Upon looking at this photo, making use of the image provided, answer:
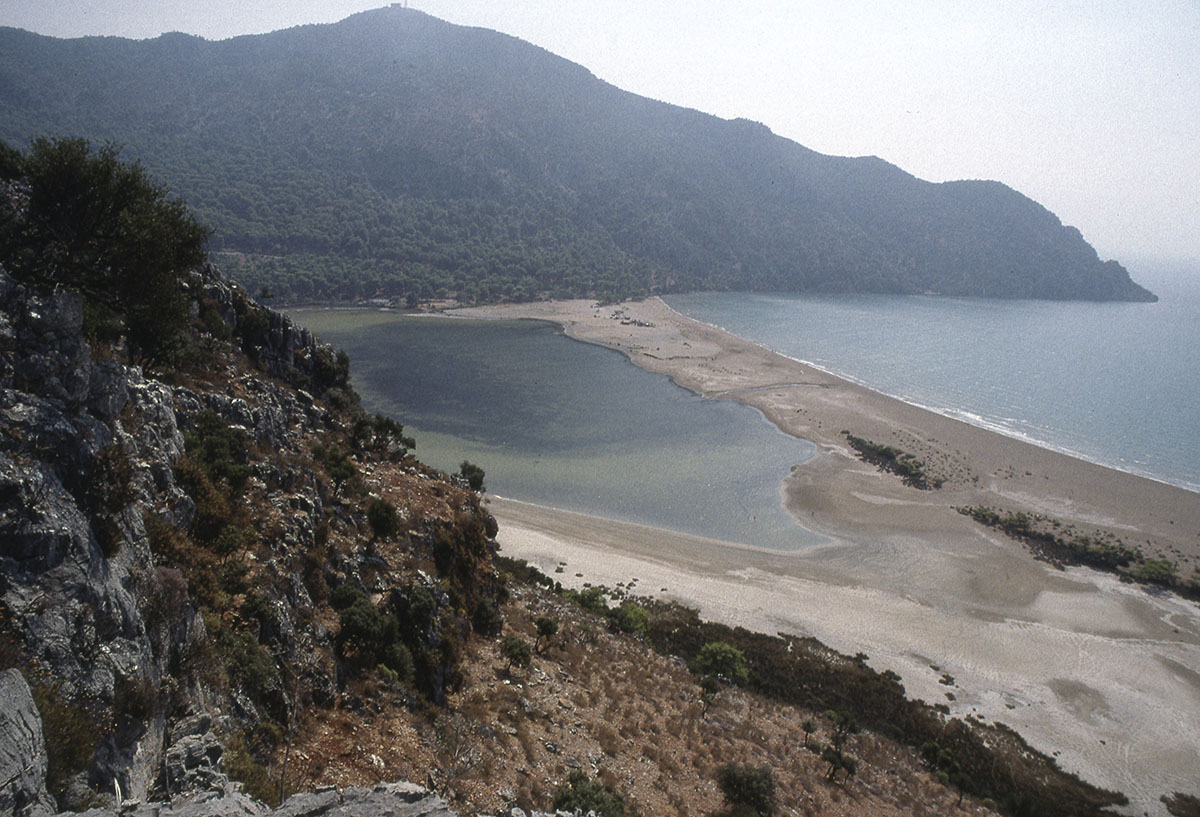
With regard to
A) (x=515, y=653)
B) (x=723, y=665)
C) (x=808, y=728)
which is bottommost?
(x=808, y=728)

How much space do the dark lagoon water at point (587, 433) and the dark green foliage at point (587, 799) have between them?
32446mm

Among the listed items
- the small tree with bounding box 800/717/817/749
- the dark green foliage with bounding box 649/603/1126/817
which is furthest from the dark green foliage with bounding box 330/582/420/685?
the dark green foliage with bounding box 649/603/1126/817

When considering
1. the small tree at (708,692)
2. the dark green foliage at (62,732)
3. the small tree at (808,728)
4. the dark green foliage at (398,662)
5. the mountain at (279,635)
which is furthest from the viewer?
the small tree at (808,728)

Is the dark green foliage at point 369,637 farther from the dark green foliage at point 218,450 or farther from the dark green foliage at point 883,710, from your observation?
the dark green foliage at point 883,710

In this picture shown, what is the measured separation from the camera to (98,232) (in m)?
13.6

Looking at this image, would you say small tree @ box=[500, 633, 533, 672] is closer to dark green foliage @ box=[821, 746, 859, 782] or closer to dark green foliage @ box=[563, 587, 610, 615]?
dark green foliage @ box=[563, 587, 610, 615]

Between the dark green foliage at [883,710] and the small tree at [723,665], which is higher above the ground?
the small tree at [723,665]

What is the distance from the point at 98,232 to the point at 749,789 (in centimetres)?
2272

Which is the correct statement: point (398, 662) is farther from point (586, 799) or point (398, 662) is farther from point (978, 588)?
point (978, 588)

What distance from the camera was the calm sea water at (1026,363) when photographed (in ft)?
236

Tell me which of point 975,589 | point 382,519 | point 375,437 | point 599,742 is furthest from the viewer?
point 975,589

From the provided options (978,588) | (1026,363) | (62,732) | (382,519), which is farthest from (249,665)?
(1026,363)

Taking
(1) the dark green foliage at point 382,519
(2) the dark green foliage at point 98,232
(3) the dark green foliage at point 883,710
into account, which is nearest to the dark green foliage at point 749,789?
(3) the dark green foliage at point 883,710

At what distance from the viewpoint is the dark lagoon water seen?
50719mm
